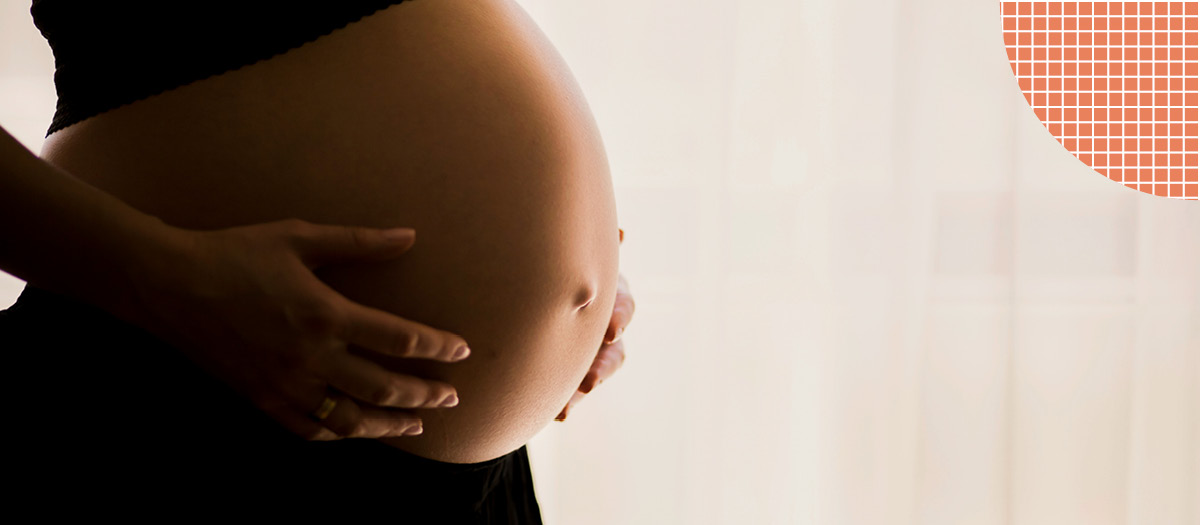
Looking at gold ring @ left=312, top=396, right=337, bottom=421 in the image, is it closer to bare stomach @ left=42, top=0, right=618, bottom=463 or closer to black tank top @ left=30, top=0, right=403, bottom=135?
bare stomach @ left=42, top=0, right=618, bottom=463

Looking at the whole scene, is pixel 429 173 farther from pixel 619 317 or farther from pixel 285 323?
pixel 619 317

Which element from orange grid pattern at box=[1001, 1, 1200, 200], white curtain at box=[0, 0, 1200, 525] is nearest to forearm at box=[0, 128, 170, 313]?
white curtain at box=[0, 0, 1200, 525]

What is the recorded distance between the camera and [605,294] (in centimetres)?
62

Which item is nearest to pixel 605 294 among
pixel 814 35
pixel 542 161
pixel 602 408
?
pixel 542 161

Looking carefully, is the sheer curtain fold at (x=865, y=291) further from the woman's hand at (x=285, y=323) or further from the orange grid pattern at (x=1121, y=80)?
the woman's hand at (x=285, y=323)

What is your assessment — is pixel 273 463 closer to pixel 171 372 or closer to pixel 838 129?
pixel 171 372

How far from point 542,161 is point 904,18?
1.09 meters

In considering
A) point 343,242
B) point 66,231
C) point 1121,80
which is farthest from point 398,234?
point 1121,80

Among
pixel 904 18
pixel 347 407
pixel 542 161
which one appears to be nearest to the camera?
pixel 347 407

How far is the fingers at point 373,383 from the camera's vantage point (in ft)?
1.41

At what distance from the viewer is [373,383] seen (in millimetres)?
434

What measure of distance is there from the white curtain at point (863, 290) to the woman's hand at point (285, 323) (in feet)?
3.20

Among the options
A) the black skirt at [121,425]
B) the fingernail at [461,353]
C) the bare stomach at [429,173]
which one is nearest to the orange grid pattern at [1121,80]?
the bare stomach at [429,173]

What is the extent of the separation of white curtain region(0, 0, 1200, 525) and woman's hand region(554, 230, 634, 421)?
651mm
